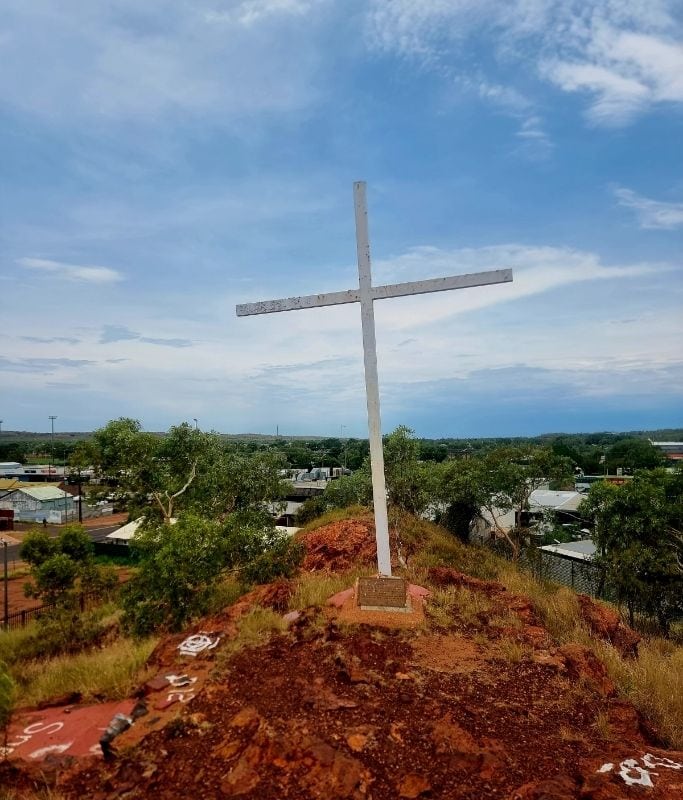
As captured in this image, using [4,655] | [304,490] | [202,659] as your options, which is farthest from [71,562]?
[304,490]

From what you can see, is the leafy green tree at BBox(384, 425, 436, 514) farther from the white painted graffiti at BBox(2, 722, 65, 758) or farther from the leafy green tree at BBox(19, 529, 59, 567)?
the white painted graffiti at BBox(2, 722, 65, 758)

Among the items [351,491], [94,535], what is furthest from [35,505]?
[351,491]

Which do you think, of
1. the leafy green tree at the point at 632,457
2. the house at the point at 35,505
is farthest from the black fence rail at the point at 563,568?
the house at the point at 35,505

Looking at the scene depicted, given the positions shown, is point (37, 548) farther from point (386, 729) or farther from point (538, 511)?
point (538, 511)

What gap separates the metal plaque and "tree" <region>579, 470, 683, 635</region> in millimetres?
8786

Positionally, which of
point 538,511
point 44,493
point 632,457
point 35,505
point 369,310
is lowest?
point 35,505

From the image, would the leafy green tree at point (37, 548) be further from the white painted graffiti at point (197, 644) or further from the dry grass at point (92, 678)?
the white painted graffiti at point (197, 644)

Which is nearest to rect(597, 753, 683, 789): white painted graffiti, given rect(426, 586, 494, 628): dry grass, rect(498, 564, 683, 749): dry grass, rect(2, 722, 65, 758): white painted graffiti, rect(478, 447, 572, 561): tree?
rect(498, 564, 683, 749): dry grass

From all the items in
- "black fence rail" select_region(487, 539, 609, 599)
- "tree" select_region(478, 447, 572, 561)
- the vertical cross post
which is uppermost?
the vertical cross post

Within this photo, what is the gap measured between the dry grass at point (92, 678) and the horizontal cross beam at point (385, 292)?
4.56 metres

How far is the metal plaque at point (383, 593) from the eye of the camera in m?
6.71

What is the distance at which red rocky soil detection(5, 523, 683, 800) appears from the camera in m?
3.38

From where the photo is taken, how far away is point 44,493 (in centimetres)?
4266

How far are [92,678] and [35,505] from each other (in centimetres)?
4250
